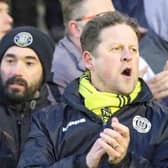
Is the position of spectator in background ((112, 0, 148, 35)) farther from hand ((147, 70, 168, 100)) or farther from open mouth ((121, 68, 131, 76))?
open mouth ((121, 68, 131, 76))

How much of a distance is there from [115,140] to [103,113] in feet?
1.55

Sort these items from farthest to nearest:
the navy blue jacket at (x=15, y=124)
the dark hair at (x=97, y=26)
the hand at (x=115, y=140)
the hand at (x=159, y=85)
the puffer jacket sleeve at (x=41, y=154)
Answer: the hand at (x=159, y=85), the navy blue jacket at (x=15, y=124), the dark hair at (x=97, y=26), the puffer jacket sleeve at (x=41, y=154), the hand at (x=115, y=140)

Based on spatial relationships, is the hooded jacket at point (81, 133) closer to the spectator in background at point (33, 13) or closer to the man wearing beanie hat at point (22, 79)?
the man wearing beanie hat at point (22, 79)

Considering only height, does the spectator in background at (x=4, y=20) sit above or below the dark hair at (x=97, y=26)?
below

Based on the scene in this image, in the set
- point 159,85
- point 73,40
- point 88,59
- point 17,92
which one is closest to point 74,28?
point 73,40

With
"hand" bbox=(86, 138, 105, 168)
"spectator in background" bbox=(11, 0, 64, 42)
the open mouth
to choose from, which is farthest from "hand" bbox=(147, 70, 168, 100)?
"spectator in background" bbox=(11, 0, 64, 42)

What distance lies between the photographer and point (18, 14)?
36.0 ft

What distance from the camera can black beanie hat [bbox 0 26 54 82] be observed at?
639cm

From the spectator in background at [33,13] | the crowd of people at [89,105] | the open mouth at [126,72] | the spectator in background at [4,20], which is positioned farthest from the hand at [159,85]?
the spectator in background at [33,13]

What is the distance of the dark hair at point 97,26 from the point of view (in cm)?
554

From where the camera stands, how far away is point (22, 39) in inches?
252

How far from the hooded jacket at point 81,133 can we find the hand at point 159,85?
27.0 inches

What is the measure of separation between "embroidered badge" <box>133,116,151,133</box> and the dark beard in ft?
3.50

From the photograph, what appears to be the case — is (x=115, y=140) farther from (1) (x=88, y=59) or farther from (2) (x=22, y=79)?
(2) (x=22, y=79)
